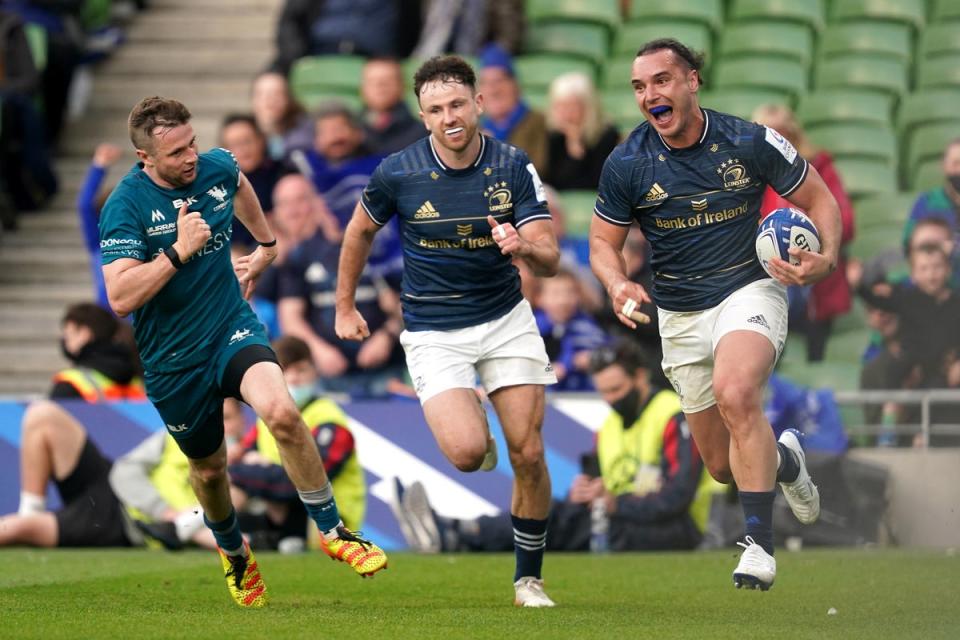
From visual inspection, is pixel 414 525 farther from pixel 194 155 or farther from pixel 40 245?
pixel 40 245

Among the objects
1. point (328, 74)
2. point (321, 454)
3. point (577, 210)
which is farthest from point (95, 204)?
point (577, 210)

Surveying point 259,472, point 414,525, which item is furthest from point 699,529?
point 259,472

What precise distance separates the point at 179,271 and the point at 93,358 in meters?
5.02

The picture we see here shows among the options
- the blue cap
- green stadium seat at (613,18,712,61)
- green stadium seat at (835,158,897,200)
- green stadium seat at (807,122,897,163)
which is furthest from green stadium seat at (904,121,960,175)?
the blue cap

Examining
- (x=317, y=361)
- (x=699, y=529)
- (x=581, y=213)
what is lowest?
(x=699, y=529)

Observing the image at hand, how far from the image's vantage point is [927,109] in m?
16.2

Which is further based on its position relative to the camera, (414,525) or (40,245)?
(40,245)

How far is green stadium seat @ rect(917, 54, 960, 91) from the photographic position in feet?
54.1

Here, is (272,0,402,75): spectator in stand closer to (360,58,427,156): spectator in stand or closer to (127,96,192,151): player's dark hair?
(360,58,427,156): spectator in stand

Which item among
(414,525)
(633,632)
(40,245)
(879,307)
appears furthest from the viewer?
(40,245)

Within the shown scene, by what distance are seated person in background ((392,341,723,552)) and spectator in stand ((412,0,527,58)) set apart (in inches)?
192

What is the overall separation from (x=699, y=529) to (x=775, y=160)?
14.6ft

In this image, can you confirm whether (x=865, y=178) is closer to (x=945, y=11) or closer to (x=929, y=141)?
(x=929, y=141)

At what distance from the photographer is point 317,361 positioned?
14023mm
